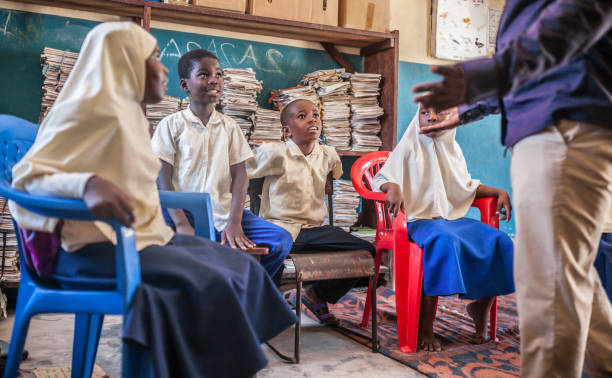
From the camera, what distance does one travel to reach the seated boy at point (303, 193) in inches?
113

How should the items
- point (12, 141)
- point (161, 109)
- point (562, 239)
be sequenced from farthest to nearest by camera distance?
point (161, 109) < point (12, 141) < point (562, 239)

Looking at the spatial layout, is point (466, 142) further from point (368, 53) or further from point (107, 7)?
point (107, 7)

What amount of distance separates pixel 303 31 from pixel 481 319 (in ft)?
7.70

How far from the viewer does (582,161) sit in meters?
1.39

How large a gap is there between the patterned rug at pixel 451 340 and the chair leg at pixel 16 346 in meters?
1.56

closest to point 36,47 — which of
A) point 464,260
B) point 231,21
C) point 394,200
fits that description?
point 231,21

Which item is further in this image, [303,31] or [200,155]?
[303,31]

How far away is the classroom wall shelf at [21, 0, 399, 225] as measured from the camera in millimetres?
3473

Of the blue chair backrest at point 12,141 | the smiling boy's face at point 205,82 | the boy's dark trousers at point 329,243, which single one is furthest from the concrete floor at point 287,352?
the smiling boy's face at point 205,82

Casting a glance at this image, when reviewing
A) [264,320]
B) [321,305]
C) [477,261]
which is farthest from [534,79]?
[321,305]

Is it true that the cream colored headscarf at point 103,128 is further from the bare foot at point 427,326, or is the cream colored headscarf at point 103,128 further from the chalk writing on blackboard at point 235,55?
the chalk writing on blackboard at point 235,55

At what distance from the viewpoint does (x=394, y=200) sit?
2689 mm

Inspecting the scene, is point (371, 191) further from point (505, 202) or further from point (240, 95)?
point (240, 95)

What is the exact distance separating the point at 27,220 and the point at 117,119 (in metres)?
0.36
